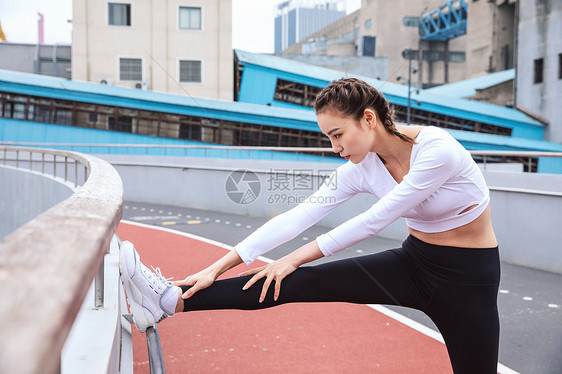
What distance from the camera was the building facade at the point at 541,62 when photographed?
31.5 metres

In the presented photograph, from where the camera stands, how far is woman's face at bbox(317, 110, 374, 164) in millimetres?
2309

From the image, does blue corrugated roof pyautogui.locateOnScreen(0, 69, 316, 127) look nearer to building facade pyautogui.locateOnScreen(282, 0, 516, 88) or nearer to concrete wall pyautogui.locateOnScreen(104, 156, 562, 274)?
concrete wall pyautogui.locateOnScreen(104, 156, 562, 274)

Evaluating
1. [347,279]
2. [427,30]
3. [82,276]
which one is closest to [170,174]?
[347,279]

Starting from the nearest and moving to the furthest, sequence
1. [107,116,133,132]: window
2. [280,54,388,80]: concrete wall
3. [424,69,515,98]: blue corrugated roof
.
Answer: [107,116,133,132]: window < [424,69,515,98]: blue corrugated roof < [280,54,388,80]: concrete wall

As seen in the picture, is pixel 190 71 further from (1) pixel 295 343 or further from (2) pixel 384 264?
(2) pixel 384 264

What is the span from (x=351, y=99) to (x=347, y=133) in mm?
149

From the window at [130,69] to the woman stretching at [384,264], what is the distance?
A: 25374mm

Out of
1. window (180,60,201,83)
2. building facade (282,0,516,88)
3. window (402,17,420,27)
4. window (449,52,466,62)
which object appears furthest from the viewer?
window (449,52,466,62)

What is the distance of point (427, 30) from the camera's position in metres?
59.3

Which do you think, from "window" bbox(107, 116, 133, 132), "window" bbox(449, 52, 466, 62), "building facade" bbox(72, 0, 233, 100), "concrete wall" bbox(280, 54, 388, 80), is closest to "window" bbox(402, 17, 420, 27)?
"window" bbox(449, 52, 466, 62)

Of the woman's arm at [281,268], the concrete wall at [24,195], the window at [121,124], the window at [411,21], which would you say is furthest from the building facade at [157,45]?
the window at [411,21]

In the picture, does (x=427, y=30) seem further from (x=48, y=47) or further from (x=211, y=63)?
(x=48, y=47)

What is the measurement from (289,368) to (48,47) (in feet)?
98.3

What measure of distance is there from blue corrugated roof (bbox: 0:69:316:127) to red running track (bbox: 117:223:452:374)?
717 inches
